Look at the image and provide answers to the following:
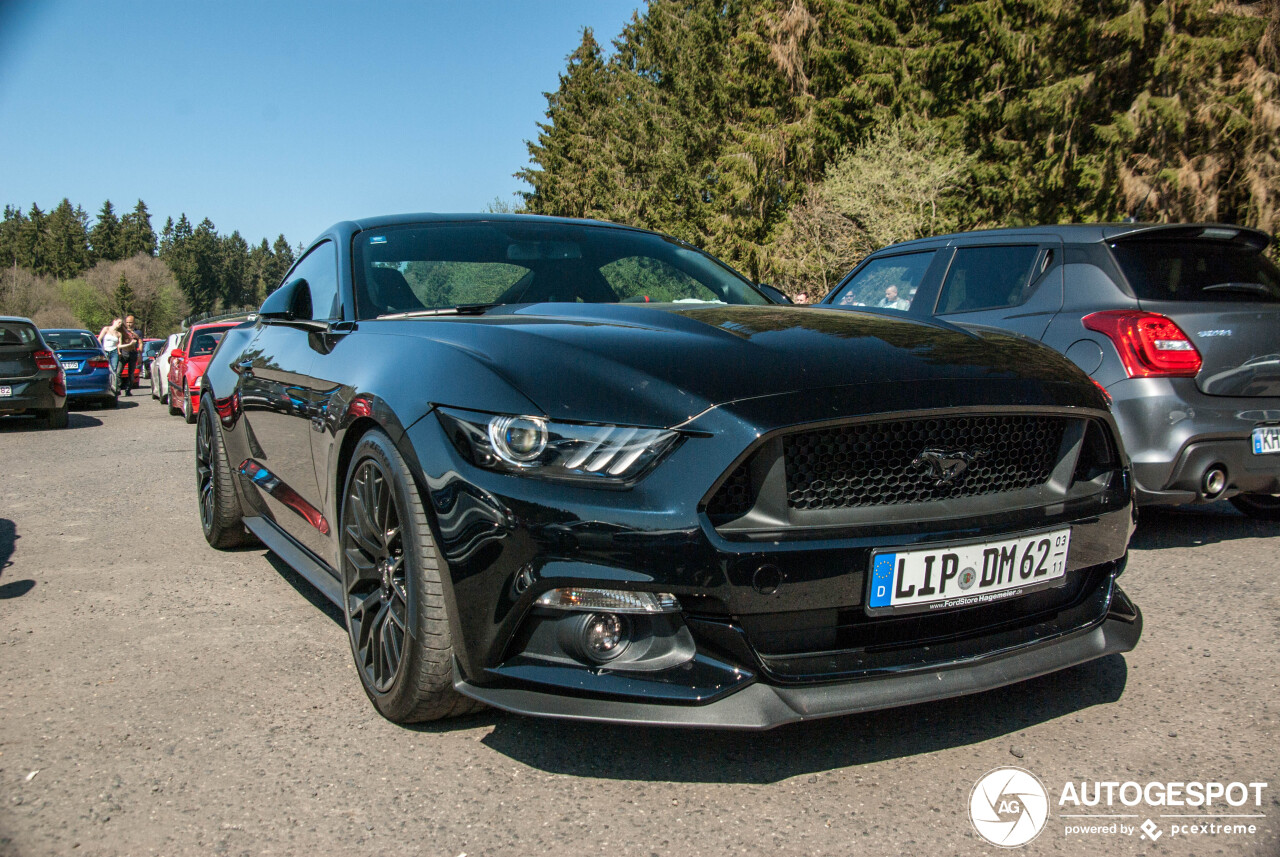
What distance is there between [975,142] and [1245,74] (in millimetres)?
9530

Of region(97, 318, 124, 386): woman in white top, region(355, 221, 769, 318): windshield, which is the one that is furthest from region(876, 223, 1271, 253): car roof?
region(97, 318, 124, 386): woman in white top

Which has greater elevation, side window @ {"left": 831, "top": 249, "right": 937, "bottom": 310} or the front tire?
side window @ {"left": 831, "top": 249, "right": 937, "bottom": 310}

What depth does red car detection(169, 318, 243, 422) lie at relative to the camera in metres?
14.5

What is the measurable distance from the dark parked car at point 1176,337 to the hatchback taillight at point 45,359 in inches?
506

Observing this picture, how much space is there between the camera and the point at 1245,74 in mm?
21234

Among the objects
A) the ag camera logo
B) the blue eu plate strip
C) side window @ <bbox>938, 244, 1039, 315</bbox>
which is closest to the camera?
the ag camera logo

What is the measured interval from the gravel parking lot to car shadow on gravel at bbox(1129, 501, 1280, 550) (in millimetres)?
1160

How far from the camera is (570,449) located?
7.29 ft

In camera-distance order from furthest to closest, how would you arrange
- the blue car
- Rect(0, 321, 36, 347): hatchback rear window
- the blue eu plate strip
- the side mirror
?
1. the blue car
2. Rect(0, 321, 36, 347): hatchback rear window
3. the side mirror
4. the blue eu plate strip

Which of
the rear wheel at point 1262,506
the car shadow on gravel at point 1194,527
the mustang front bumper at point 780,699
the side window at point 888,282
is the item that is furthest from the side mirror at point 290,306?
the rear wheel at point 1262,506

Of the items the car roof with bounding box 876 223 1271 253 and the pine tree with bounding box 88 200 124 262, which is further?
the pine tree with bounding box 88 200 124 262

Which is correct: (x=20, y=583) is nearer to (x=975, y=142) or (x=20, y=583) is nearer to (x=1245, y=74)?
(x=1245, y=74)

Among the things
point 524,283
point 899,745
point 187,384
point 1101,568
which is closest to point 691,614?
point 899,745

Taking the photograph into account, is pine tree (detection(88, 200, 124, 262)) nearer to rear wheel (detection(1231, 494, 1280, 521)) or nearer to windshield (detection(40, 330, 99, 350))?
windshield (detection(40, 330, 99, 350))
